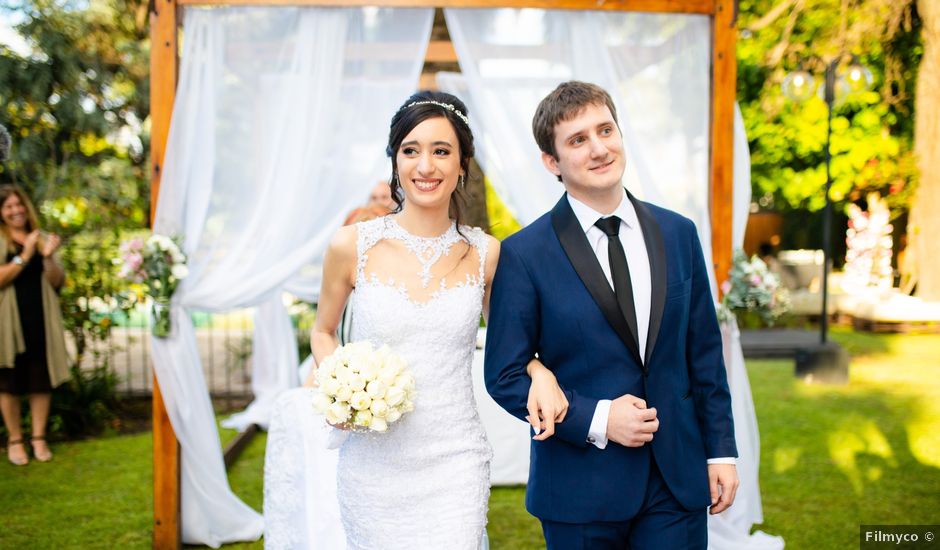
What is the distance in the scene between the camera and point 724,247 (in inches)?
174

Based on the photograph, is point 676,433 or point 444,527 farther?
point 444,527

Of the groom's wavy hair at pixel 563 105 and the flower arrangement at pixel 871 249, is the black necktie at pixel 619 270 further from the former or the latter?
the flower arrangement at pixel 871 249

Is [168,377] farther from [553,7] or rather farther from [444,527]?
[553,7]

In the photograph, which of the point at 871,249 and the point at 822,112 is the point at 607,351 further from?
the point at 822,112

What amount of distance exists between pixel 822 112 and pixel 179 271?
49.8ft

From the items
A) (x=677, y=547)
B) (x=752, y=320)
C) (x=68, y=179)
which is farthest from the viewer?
(x=752, y=320)

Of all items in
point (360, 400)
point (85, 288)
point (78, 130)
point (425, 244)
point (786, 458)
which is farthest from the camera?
point (78, 130)

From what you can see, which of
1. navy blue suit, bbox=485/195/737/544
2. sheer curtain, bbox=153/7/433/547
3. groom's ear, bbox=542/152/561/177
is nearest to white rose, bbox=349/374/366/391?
navy blue suit, bbox=485/195/737/544

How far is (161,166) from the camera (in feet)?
13.6

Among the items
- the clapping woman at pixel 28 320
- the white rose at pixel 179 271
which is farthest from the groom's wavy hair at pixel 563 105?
the clapping woman at pixel 28 320

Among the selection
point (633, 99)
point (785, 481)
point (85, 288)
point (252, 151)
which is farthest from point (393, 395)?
point (85, 288)

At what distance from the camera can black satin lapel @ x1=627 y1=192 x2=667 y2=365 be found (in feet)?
7.09

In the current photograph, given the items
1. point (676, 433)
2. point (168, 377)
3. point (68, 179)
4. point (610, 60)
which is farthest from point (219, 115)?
point (68, 179)

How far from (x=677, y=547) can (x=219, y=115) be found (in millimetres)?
3267
